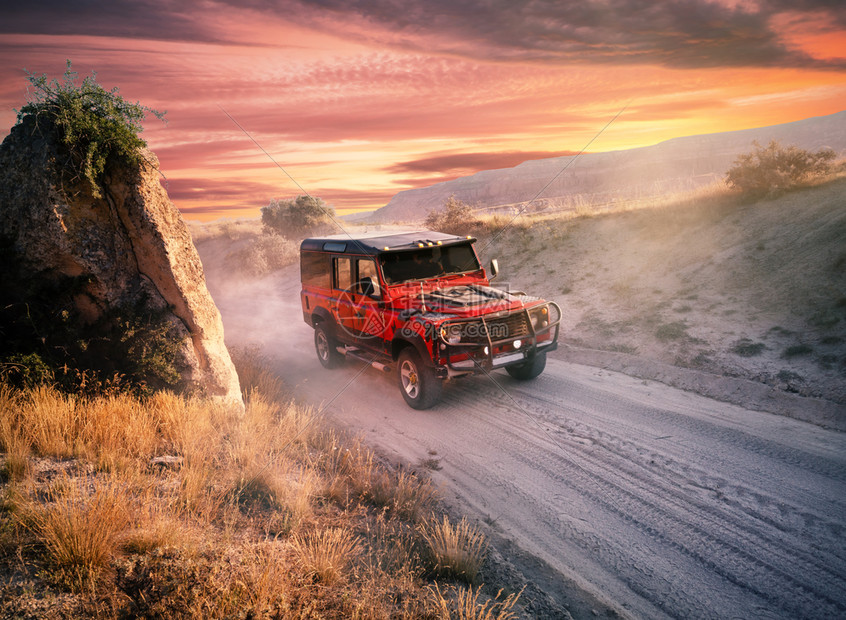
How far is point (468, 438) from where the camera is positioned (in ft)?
19.1

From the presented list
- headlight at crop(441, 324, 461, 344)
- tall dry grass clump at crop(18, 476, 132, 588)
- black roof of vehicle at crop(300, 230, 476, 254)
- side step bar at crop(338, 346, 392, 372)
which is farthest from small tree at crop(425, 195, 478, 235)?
tall dry grass clump at crop(18, 476, 132, 588)

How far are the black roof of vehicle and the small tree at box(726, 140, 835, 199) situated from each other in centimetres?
1146

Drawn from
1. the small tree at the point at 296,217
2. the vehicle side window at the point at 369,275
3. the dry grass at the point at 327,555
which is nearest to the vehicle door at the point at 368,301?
the vehicle side window at the point at 369,275

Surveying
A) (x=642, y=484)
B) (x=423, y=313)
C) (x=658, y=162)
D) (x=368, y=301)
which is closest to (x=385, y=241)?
(x=368, y=301)

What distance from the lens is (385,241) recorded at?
24.5 ft

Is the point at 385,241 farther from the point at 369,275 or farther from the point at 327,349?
the point at 327,349

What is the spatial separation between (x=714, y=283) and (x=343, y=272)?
30.6 ft

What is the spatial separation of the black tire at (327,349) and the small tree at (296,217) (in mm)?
23795

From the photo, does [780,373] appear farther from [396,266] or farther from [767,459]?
[396,266]

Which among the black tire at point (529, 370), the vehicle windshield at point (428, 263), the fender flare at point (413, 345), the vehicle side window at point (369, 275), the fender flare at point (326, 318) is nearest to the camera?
the fender flare at point (413, 345)

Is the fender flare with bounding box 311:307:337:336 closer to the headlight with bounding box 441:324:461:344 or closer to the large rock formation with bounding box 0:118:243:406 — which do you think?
the large rock formation with bounding box 0:118:243:406

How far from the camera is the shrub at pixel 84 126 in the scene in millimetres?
5305

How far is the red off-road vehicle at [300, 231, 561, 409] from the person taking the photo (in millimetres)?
6148

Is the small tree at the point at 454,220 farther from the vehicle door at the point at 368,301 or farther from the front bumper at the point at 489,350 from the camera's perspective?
the front bumper at the point at 489,350
